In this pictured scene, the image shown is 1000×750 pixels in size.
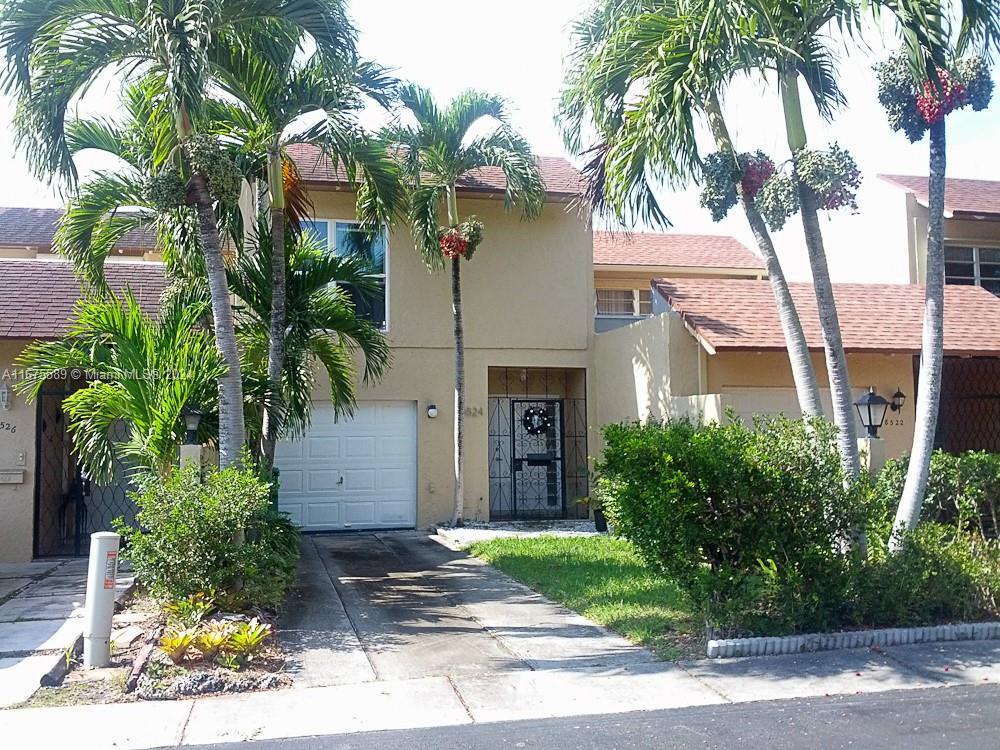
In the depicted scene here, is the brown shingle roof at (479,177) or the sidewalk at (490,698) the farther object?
the brown shingle roof at (479,177)

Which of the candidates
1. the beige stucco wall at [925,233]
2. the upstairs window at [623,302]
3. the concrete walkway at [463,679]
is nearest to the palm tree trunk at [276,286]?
the concrete walkway at [463,679]

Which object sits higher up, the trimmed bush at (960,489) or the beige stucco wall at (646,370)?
the beige stucco wall at (646,370)

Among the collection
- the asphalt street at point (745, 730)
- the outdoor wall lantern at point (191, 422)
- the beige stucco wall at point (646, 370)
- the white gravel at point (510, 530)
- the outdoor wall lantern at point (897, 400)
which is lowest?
the asphalt street at point (745, 730)

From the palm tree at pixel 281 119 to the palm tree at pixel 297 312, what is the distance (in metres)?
0.21

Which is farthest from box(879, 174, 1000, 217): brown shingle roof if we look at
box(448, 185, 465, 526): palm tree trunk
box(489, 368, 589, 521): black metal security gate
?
box(448, 185, 465, 526): palm tree trunk

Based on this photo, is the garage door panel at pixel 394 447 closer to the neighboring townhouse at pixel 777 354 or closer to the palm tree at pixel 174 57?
the neighboring townhouse at pixel 777 354

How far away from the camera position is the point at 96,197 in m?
10.2

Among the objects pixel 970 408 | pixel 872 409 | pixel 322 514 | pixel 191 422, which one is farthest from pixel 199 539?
→ pixel 970 408

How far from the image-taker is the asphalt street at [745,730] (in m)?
5.27

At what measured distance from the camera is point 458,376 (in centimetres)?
1461

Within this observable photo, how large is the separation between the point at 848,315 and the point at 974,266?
483 cm

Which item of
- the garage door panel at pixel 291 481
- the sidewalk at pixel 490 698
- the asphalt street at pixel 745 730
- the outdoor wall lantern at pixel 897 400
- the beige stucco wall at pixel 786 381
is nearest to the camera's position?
the asphalt street at pixel 745 730

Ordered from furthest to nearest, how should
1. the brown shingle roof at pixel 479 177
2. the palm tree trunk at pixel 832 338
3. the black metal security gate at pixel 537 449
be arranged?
the black metal security gate at pixel 537 449 → the brown shingle roof at pixel 479 177 → the palm tree trunk at pixel 832 338

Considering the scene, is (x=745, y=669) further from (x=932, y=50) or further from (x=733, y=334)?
(x=733, y=334)
